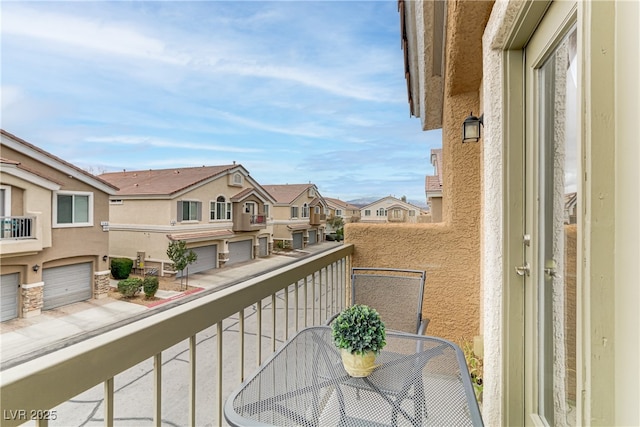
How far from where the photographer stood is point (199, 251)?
10133mm

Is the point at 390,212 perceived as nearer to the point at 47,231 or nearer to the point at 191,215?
the point at 47,231

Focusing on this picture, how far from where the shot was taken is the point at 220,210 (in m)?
12.3

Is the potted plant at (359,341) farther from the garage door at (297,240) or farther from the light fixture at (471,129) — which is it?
the garage door at (297,240)

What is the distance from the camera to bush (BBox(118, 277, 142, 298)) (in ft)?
17.1

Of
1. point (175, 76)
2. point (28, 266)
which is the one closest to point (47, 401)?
point (28, 266)

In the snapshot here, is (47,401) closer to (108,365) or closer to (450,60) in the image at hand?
(108,365)

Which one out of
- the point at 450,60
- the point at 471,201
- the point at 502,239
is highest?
the point at 450,60

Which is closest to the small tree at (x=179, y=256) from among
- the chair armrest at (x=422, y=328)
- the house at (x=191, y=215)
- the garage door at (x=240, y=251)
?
the house at (x=191, y=215)

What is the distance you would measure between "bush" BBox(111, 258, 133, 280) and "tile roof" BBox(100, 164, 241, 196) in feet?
4.65

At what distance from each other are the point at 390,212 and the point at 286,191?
14673mm

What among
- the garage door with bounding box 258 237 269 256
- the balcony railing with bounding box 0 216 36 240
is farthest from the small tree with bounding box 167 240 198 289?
the garage door with bounding box 258 237 269 256

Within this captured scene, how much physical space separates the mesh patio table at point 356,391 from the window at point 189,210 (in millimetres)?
7891

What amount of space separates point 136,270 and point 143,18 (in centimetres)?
509

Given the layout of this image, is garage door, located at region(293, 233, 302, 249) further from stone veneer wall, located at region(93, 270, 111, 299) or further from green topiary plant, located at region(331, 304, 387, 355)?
green topiary plant, located at region(331, 304, 387, 355)
